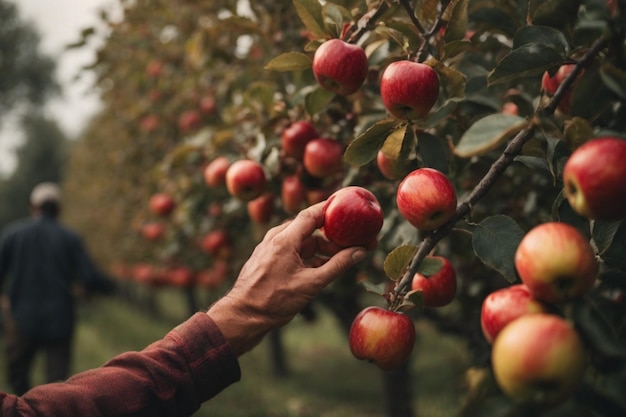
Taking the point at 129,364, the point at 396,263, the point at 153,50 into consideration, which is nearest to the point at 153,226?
the point at 153,50

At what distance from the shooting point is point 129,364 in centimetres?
132

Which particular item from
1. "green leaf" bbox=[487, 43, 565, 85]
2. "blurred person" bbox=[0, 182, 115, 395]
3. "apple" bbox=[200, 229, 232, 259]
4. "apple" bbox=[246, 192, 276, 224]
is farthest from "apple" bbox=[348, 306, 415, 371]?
"blurred person" bbox=[0, 182, 115, 395]

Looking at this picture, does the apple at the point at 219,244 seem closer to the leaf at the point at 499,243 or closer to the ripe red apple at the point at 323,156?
the ripe red apple at the point at 323,156

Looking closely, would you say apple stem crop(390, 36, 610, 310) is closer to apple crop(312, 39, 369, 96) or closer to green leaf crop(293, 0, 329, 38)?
apple crop(312, 39, 369, 96)

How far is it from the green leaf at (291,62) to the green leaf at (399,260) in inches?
26.7

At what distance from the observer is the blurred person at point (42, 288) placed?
4.37m

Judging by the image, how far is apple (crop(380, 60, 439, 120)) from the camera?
47.8 inches

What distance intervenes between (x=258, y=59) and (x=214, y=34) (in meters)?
0.26

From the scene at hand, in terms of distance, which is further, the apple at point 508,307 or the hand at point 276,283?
the hand at point 276,283

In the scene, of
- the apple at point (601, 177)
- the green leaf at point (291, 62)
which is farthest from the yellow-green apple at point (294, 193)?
the apple at point (601, 177)

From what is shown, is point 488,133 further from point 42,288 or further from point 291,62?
point 42,288

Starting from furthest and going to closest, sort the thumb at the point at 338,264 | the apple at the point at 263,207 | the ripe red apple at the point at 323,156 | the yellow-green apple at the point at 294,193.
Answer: the apple at the point at 263,207 → the yellow-green apple at the point at 294,193 → the ripe red apple at the point at 323,156 → the thumb at the point at 338,264

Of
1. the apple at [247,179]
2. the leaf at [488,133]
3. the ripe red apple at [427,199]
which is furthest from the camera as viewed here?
the apple at [247,179]

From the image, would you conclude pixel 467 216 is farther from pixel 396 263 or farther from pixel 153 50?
pixel 153 50
